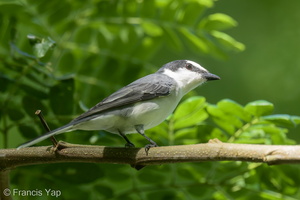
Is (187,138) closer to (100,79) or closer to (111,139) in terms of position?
(111,139)

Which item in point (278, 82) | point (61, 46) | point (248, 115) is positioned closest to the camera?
point (248, 115)

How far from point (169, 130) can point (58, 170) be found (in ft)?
1.67

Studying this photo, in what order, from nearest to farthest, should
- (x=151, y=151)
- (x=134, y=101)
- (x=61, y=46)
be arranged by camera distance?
(x=151, y=151)
(x=134, y=101)
(x=61, y=46)

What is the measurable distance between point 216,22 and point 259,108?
637mm

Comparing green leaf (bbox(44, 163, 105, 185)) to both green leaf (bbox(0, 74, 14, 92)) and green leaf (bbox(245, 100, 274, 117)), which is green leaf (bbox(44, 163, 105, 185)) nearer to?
green leaf (bbox(0, 74, 14, 92))

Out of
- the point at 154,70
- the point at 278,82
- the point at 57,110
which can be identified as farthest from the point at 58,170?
the point at 278,82

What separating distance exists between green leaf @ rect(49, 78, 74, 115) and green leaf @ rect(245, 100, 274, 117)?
740mm

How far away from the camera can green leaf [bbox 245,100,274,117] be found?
1.72 m

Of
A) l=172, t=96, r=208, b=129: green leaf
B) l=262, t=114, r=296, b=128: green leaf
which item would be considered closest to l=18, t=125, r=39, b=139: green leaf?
l=172, t=96, r=208, b=129: green leaf

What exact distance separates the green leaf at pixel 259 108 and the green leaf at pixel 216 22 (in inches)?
23.4

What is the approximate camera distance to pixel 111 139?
6.77 ft

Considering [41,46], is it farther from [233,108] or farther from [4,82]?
[233,108]

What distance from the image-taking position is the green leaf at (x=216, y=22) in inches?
86.5
